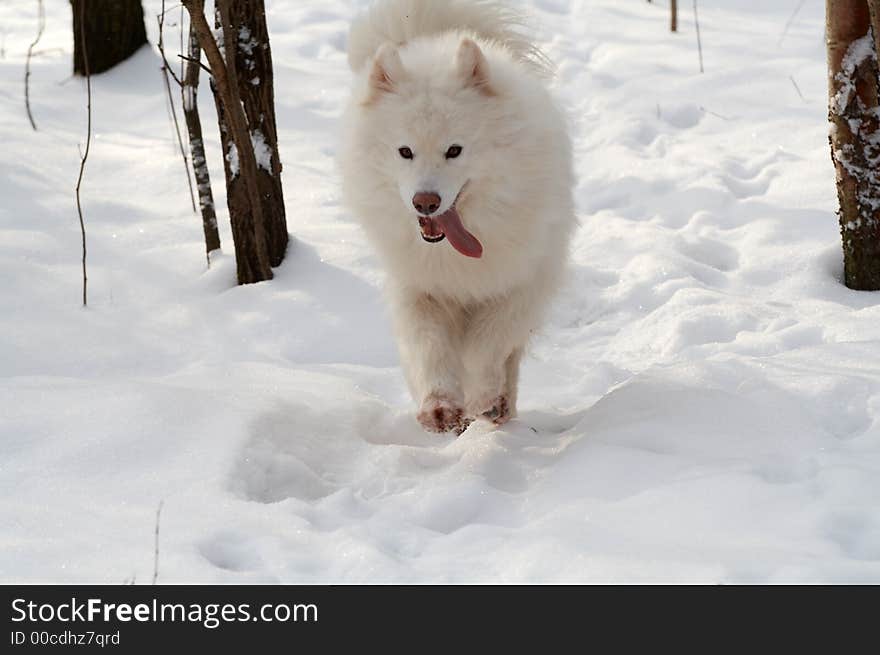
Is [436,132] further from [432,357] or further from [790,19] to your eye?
[790,19]

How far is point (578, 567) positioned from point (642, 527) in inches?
13.1

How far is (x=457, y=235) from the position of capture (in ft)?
12.2

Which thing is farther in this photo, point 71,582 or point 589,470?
point 589,470

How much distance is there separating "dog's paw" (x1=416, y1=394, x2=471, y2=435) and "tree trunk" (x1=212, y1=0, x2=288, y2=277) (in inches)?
82.5

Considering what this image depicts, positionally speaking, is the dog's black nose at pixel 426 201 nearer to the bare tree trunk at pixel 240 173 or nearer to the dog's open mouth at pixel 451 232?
the dog's open mouth at pixel 451 232

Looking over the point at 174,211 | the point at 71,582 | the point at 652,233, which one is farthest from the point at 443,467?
the point at 174,211

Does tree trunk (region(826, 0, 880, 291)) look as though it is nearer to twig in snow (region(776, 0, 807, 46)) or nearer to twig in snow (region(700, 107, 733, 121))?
twig in snow (region(700, 107, 733, 121))

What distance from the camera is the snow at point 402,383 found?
2699 mm

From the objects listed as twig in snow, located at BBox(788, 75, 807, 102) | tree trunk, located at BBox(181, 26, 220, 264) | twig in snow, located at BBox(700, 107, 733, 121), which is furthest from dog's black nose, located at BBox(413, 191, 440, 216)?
twig in snow, located at BBox(788, 75, 807, 102)

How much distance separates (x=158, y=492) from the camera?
306 centimetres

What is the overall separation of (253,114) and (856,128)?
289cm

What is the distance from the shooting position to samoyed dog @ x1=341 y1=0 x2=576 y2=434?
3.70 metres

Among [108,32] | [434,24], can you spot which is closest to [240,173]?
[434,24]

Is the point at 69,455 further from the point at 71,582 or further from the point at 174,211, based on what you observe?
the point at 174,211
